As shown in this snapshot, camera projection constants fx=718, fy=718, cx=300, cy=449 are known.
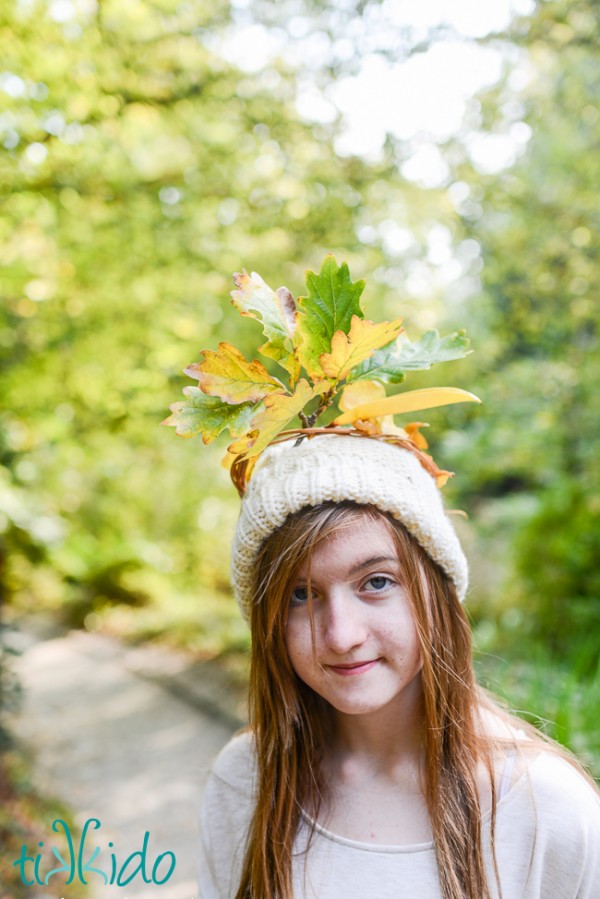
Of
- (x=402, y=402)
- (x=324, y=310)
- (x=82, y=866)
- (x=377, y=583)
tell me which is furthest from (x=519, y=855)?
(x=82, y=866)

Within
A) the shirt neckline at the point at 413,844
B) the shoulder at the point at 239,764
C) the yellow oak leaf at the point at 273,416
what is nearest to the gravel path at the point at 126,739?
the shoulder at the point at 239,764

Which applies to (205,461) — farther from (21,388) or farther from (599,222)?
(599,222)

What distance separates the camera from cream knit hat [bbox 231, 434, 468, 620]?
149 centimetres

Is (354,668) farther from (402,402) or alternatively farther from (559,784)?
(402,402)

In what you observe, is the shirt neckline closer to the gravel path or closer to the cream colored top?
the cream colored top

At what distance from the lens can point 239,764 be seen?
188 cm

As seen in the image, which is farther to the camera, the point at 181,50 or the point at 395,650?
the point at 181,50

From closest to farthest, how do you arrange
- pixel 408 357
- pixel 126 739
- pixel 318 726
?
1. pixel 408 357
2. pixel 318 726
3. pixel 126 739

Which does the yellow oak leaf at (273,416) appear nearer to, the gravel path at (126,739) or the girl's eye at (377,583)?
the girl's eye at (377,583)

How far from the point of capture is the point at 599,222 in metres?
5.04

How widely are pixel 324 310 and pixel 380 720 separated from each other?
3.13 ft

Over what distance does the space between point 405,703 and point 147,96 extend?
4.06 meters

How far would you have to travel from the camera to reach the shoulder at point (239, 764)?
6.03 ft

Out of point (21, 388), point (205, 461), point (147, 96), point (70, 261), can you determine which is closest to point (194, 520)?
point (205, 461)
